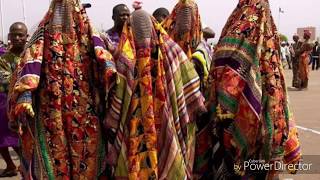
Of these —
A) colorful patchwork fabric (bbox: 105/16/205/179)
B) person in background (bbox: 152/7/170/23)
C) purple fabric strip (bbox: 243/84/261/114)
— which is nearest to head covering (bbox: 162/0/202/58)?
colorful patchwork fabric (bbox: 105/16/205/179)

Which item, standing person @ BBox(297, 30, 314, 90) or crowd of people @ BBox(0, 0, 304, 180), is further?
standing person @ BBox(297, 30, 314, 90)

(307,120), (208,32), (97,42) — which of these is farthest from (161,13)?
(307,120)

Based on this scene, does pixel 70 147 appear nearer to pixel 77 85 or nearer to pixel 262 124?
pixel 77 85

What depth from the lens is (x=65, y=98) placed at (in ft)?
11.0

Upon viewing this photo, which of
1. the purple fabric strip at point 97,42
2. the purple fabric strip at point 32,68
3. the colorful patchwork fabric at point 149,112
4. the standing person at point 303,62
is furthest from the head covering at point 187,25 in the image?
the standing person at point 303,62

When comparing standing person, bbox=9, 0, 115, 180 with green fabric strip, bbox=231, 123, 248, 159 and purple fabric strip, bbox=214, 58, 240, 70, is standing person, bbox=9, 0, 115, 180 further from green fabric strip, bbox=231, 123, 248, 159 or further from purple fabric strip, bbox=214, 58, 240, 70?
green fabric strip, bbox=231, 123, 248, 159

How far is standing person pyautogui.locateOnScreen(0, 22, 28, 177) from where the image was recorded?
17.6 feet

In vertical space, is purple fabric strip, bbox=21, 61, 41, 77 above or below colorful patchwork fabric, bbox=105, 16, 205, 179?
above

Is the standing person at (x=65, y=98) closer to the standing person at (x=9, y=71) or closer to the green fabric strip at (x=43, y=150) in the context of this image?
the green fabric strip at (x=43, y=150)

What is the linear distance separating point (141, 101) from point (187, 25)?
125cm

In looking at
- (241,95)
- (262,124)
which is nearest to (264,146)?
(262,124)

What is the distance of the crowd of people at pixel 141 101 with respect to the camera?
3.20 meters

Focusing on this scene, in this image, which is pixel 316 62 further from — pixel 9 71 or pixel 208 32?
pixel 9 71

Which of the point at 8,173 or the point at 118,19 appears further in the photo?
the point at 8,173
